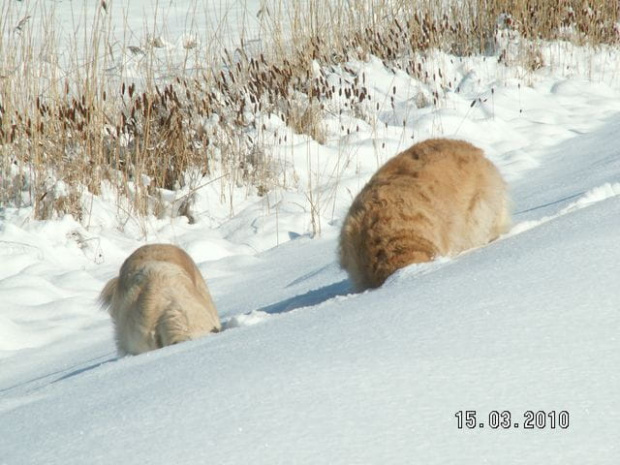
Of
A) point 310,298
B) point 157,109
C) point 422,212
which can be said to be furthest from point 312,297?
point 157,109

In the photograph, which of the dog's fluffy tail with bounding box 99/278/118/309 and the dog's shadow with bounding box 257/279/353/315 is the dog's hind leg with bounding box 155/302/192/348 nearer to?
the dog's shadow with bounding box 257/279/353/315

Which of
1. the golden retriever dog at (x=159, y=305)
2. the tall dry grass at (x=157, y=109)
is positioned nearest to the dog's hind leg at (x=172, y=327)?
the golden retriever dog at (x=159, y=305)

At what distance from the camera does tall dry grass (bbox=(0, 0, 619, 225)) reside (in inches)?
275

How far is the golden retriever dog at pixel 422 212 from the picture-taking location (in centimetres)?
393

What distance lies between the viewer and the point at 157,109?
743 cm

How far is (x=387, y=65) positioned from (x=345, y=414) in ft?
25.3

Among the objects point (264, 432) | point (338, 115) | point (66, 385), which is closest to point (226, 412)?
point (264, 432)

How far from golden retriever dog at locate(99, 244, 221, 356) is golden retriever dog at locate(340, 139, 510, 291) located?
26.5 inches

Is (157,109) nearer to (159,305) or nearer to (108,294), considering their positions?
(108,294)

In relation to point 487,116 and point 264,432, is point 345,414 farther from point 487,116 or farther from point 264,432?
point 487,116

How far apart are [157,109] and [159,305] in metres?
3.73

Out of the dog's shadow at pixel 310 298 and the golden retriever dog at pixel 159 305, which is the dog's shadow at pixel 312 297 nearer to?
the dog's shadow at pixel 310 298

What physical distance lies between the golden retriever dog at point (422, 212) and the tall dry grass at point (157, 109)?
2.97 meters

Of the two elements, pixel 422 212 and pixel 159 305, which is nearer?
pixel 159 305
